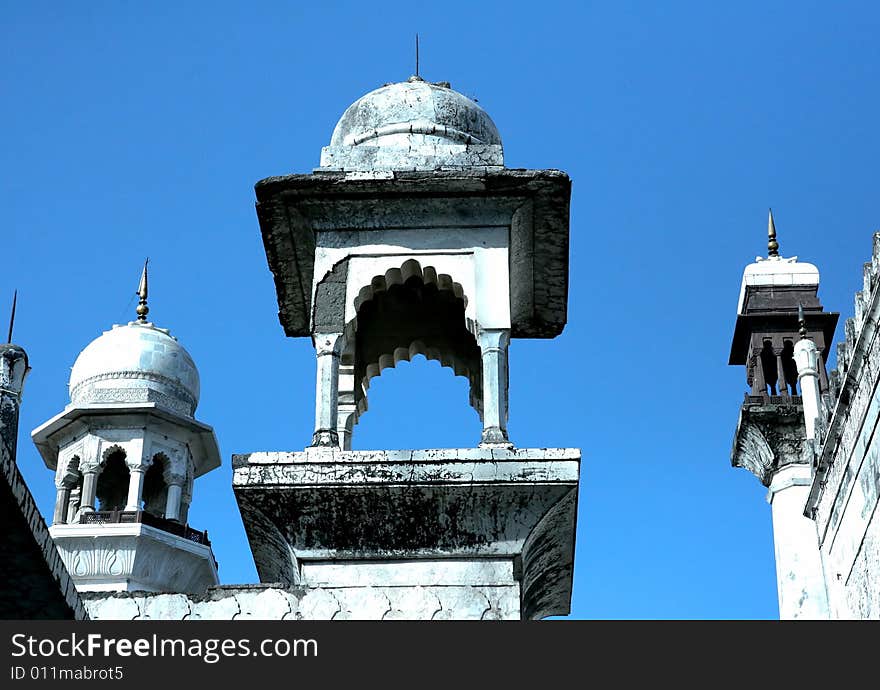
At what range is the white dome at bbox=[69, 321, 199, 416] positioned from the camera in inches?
Result: 1145

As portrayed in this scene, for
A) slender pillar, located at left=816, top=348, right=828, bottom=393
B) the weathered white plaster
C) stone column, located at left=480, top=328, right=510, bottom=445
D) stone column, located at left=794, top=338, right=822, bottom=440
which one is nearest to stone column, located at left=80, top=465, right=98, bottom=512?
the weathered white plaster

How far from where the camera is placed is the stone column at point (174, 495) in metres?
29.1

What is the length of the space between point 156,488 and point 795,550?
1493cm

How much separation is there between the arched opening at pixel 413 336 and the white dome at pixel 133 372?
1580cm

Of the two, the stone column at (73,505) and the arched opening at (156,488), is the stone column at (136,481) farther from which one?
the stone column at (73,505)

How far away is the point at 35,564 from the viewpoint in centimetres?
732

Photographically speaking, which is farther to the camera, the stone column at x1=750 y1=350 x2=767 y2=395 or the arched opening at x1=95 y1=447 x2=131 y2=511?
the arched opening at x1=95 y1=447 x2=131 y2=511

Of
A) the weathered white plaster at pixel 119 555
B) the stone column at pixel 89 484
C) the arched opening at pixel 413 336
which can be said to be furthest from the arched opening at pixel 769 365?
the stone column at pixel 89 484

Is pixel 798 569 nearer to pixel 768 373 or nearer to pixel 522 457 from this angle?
pixel 768 373

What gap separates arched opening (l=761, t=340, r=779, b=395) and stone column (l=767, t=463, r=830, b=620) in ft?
7.51

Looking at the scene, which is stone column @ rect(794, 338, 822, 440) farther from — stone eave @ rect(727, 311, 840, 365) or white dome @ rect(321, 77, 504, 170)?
white dome @ rect(321, 77, 504, 170)

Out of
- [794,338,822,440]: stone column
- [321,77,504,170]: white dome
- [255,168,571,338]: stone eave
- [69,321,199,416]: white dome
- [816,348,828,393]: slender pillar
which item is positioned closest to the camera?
[255,168,571,338]: stone eave
